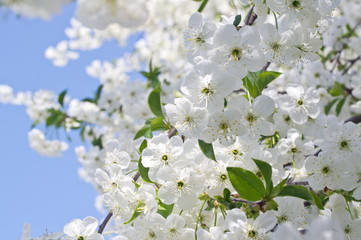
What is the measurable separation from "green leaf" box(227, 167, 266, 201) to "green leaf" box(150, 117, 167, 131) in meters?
0.56

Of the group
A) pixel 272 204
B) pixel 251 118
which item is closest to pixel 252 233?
pixel 272 204

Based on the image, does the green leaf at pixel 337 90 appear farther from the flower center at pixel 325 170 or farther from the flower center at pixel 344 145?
the flower center at pixel 325 170

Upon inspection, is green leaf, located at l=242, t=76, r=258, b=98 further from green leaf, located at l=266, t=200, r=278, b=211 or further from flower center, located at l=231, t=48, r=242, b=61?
green leaf, located at l=266, t=200, r=278, b=211

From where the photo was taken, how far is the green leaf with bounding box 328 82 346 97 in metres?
2.59

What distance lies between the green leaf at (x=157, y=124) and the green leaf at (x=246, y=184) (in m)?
0.56

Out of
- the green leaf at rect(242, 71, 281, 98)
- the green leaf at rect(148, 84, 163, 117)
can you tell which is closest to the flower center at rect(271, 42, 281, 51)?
the green leaf at rect(242, 71, 281, 98)

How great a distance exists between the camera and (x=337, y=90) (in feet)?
8.54

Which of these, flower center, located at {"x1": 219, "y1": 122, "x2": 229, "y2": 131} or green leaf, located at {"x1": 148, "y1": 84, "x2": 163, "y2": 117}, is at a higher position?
green leaf, located at {"x1": 148, "y1": 84, "x2": 163, "y2": 117}

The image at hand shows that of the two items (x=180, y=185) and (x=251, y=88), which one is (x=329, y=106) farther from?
(x=180, y=185)

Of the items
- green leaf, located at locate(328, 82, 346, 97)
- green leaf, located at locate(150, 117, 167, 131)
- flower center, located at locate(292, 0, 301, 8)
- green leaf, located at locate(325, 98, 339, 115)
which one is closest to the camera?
flower center, located at locate(292, 0, 301, 8)

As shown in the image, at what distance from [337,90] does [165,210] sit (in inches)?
75.3

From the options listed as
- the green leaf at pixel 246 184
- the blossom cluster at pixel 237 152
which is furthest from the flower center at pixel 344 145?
the green leaf at pixel 246 184

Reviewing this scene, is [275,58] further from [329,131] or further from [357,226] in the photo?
[357,226]

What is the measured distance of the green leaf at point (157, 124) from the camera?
1.58 metres
